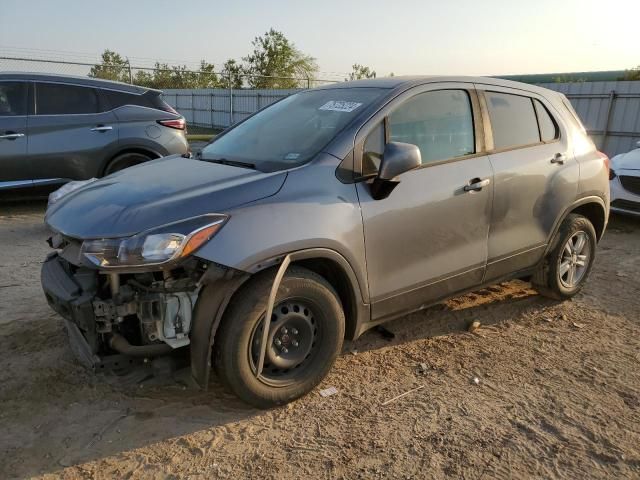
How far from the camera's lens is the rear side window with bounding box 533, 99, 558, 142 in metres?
4.29

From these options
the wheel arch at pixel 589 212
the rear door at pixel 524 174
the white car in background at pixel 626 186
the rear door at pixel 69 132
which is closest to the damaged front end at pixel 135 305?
the rear door at pixel 524 174

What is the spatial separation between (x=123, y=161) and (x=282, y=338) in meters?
5.60

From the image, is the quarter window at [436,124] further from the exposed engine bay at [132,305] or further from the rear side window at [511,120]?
the exposed engine bay at [132,305]

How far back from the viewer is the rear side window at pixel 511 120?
3.94 meters

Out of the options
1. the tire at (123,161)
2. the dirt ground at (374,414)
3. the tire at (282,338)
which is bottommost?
the dirt ground at (374,414)

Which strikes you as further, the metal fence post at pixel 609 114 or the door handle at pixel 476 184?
the metal fence post at pixel 609 114

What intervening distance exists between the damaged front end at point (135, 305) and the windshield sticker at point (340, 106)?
138 centimetres

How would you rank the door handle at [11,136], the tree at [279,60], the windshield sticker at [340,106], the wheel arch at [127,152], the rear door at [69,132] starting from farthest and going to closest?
the tree at [279,60]
the wheel arch at [127,152]
the rear door at [69,132]
the door handle at [11,136]
the windshield sticker at [340,106]

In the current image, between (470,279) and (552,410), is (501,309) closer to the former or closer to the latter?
(470,279)

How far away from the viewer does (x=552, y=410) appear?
10.1 ft

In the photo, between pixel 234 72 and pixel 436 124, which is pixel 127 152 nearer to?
pixel 436 124

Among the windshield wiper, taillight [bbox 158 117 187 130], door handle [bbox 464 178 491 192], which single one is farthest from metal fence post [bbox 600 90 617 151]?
the windshield wiper

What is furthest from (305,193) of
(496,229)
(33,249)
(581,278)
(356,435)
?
(33,249)

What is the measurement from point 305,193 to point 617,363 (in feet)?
8.15
